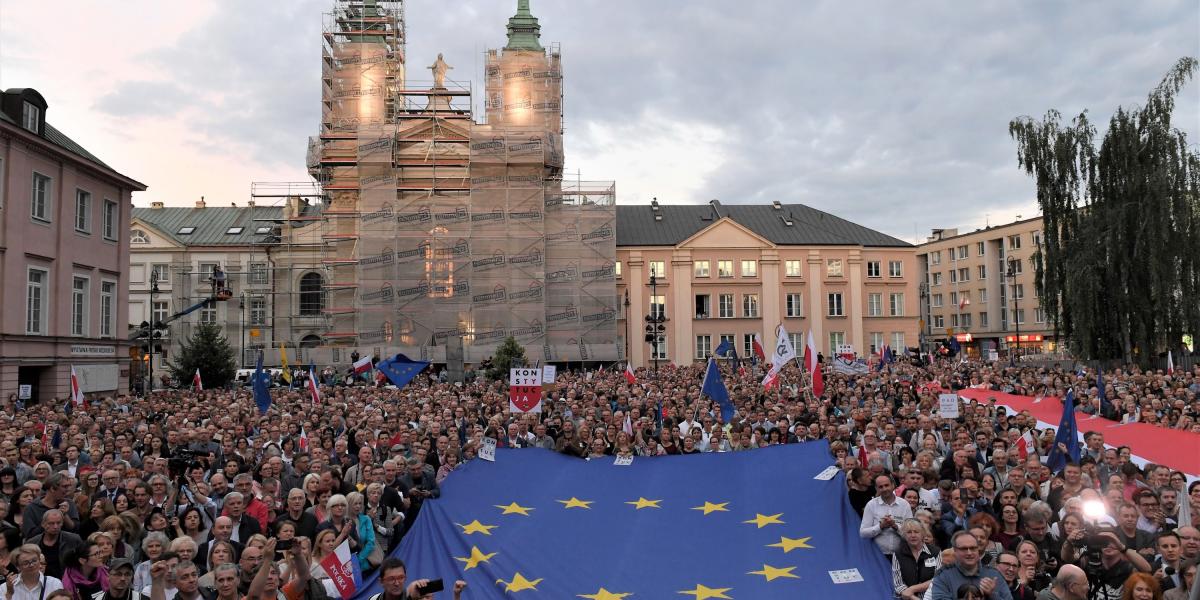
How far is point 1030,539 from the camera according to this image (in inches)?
324

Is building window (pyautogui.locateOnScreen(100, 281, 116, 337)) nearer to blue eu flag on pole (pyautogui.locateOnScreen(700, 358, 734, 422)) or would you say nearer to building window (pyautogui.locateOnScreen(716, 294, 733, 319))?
blue eu flag on pole (pyautogui.locateOnScreen(700, 358, 734, 422))

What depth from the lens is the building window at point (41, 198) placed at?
32.1m

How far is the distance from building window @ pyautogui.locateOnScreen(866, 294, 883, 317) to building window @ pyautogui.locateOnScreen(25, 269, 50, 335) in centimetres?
5271

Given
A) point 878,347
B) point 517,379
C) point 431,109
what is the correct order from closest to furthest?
point 517,379
point 431,109
point 878,347

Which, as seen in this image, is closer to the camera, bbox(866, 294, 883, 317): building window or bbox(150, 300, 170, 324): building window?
bbox(150, 300, 170, 324): building window

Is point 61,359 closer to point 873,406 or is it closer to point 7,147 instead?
point 7,147

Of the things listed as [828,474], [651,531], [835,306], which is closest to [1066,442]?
[828,474]

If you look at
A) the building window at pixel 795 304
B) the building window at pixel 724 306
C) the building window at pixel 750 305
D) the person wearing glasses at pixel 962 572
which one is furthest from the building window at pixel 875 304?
the person wearing glasses at pixel 962 572

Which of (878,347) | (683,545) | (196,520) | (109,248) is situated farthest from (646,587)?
(878,347)

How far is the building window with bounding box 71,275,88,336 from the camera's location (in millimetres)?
34481

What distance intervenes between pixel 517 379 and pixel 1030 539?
39.8ft

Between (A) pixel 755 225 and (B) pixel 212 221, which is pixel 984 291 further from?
(B) pixel 212 221

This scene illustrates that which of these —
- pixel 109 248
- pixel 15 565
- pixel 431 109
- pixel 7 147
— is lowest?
pixel 15 565

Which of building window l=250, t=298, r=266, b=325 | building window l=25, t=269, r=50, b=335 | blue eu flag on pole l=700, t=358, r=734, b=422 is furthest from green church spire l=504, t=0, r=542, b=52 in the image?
blue eu flag on pole l=700, t=358, r=734, b=422
